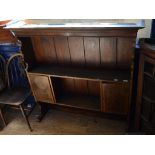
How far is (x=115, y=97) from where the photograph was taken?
1.70 meters

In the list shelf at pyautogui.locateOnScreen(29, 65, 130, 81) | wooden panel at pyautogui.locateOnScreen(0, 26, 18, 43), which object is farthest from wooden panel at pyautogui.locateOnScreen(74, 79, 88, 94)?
wooden panel at pyautogui.locateOnScreen(0, 26, 18, 43)

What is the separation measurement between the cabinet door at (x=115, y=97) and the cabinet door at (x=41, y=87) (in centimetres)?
59

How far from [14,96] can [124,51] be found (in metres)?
1.28

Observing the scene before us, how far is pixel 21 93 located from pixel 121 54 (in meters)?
1.19

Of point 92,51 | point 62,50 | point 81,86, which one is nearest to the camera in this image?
point 92,51

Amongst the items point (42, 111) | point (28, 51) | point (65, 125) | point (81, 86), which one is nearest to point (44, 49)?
point (28, 51)

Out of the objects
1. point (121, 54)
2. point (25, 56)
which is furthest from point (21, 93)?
point (121, 54)

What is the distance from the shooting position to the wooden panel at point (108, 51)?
1641mm

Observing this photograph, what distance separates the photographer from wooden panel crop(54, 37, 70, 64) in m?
1.80

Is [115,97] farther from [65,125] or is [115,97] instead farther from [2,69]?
[2,69]

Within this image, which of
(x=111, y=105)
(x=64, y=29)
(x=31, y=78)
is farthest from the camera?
(x=31, y=78)

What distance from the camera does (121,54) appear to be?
1669mm

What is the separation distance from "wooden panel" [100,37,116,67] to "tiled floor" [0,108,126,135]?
736mm

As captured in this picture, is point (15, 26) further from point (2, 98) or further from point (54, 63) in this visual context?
point (2, 98)
